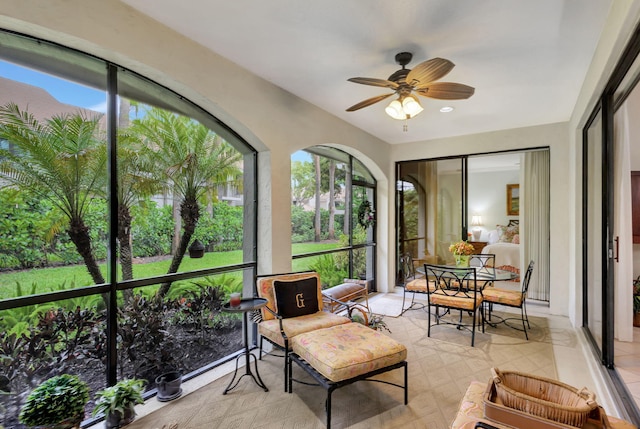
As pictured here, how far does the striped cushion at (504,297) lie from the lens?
3656mm

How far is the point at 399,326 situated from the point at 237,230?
7.80 ft

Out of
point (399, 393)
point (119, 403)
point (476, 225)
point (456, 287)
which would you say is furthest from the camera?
point (476, 225)

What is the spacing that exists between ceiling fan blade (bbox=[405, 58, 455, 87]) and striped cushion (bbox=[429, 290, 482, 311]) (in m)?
2.35

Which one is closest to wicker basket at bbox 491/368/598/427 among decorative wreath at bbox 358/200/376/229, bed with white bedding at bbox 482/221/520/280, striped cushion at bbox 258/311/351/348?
striped cushion at bbox 258/311/351/348

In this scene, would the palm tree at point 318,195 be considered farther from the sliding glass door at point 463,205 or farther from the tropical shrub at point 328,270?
the sliding glass door at point 463,205

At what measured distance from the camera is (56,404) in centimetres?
172

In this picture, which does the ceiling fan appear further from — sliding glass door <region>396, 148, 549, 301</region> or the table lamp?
the table lamp

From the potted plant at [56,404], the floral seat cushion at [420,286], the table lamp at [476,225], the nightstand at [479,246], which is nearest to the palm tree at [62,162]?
the potted plant at [56,404]

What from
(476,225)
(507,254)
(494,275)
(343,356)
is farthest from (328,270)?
(476,225)

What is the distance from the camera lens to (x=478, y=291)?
149 inches

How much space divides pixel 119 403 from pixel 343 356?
1.44 metres

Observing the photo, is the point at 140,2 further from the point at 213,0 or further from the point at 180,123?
the point at 180,123

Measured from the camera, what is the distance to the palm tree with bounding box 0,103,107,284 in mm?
1849

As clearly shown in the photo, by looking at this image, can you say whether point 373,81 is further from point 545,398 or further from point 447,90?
point 545,398
